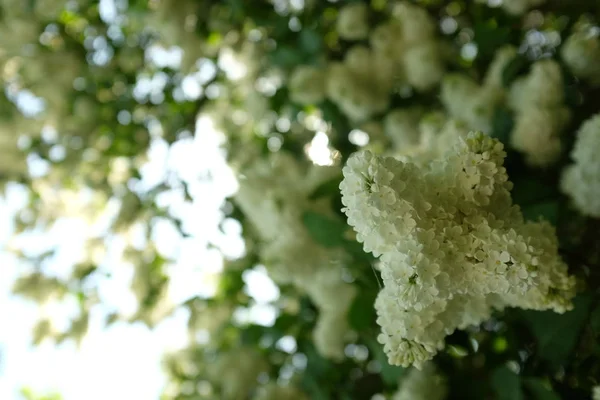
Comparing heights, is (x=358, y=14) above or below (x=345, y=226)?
above

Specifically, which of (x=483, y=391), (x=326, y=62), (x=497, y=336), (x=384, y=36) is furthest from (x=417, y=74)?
(x=483, y=391)

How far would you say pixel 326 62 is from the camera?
165 centimetres

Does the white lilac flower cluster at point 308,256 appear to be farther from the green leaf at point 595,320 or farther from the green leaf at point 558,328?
the green leaf at point 595,320

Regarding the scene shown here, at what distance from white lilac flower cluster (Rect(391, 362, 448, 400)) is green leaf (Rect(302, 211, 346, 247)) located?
1.15 ft

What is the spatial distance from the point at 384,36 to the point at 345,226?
2.21 feet

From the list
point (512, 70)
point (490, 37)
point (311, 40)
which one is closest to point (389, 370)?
point (512, 70)

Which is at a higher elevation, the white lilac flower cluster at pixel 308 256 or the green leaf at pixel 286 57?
the green leaf at pixel 286 57

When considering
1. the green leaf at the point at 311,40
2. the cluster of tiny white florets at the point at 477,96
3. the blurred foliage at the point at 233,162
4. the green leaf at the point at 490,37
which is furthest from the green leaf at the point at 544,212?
the green leaf at the point at 311,40

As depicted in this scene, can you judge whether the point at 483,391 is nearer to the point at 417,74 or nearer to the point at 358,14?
the point at 417,74

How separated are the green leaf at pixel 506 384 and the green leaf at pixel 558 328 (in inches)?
3.6

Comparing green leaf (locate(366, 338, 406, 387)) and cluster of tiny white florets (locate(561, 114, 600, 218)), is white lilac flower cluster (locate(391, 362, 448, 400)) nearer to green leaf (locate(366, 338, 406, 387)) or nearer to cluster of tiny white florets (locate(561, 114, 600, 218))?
green leaf (locate(366, 338, 406, 387))

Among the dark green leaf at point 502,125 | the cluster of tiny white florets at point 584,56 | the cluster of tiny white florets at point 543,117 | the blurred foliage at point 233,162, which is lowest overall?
the blurred foliage at point 233,162

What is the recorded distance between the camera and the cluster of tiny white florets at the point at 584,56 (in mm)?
1188

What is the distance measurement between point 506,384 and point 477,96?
64 centimetres
